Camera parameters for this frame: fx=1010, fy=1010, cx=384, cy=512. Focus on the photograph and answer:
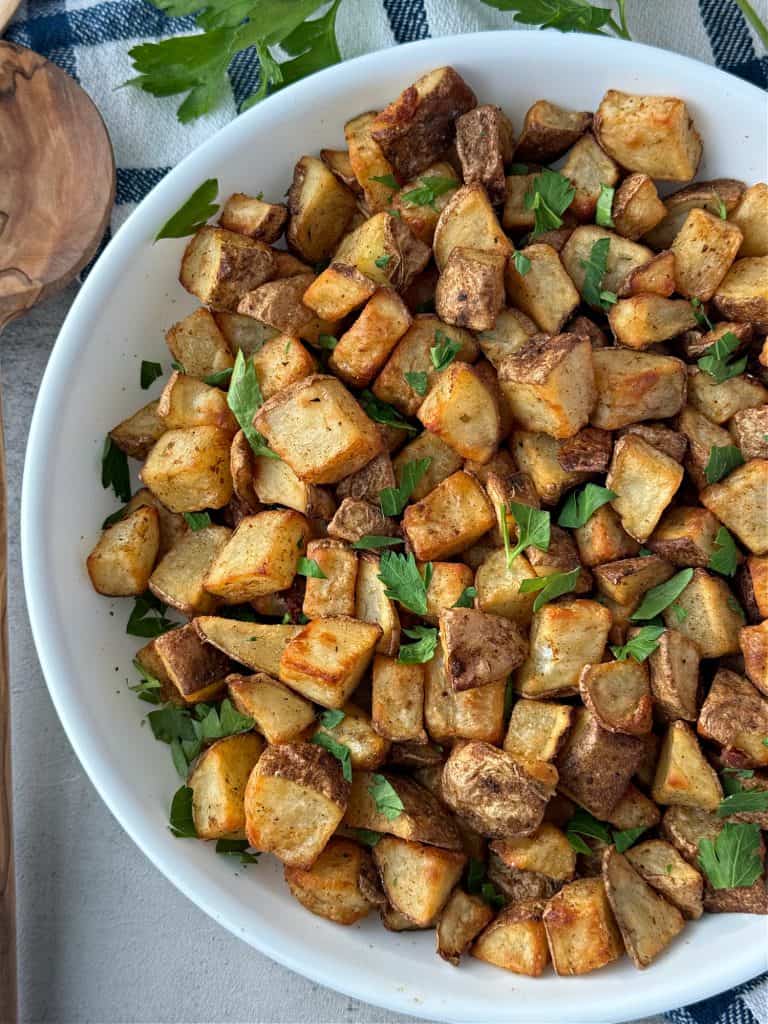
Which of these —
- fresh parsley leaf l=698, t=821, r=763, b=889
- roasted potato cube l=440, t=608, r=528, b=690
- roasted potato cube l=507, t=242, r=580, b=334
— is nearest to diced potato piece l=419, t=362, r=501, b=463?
roasted potato cube l=507, t=242, r=580, b=334

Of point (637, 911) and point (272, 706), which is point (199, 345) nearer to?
point (272, 706)

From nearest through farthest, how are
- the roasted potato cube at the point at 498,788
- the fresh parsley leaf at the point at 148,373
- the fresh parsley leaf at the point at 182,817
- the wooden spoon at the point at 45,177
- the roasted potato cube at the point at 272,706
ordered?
the roasted potato cube at the point at 498,788
the roasted potato cube at the point at 272,706
the fresh parsley leaf at the point at 182,817
the fresh parsley leaf at the point at 148,373
the wooden spoon at the point at 45,177

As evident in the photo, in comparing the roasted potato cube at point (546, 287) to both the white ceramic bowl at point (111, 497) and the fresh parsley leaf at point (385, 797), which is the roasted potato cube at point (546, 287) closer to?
the white ceramic bowl at point (111, 497)

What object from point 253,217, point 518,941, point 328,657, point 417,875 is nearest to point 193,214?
point 253,217

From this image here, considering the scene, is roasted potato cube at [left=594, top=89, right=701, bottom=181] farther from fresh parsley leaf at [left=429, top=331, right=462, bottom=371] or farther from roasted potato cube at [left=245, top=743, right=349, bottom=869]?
roasted potato cube at [left=245, top=743, right=349, bottom=869]

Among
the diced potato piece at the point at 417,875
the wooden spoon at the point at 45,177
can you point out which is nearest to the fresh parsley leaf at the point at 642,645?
the diced potato piece at the point at 417,875
